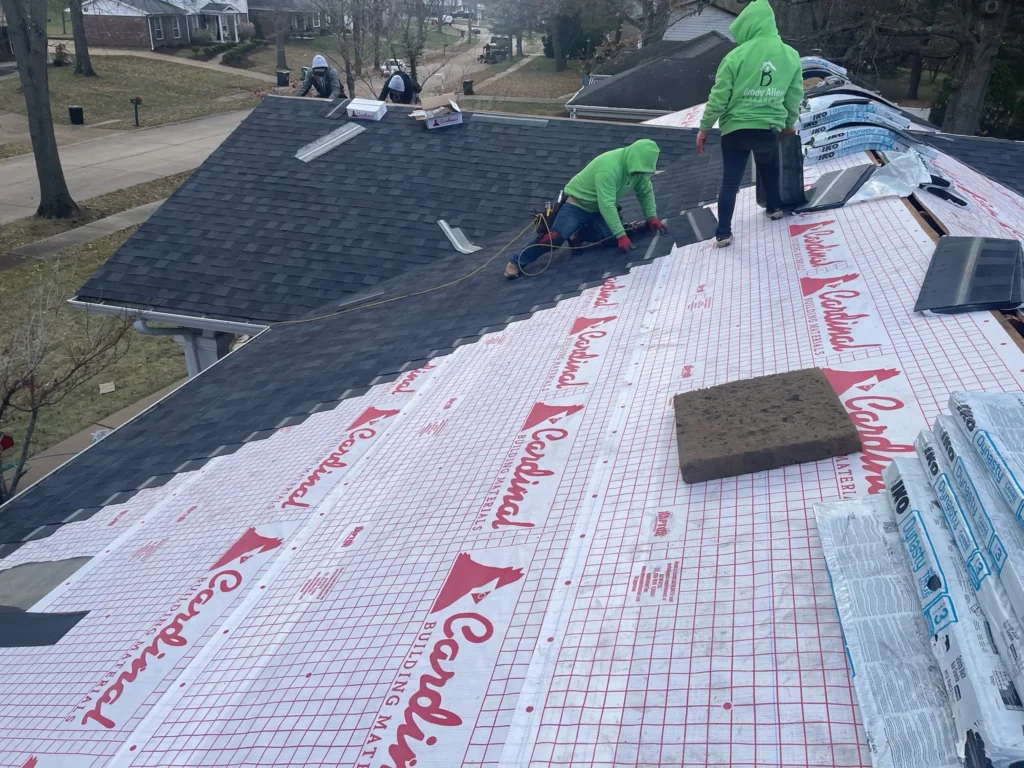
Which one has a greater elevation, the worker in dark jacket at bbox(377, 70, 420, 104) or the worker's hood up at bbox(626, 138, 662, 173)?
the worker's hood up at bbox(626, 138, 662, 173)

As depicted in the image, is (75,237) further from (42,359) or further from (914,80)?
(914,80)

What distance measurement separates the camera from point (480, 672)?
8.33 ft

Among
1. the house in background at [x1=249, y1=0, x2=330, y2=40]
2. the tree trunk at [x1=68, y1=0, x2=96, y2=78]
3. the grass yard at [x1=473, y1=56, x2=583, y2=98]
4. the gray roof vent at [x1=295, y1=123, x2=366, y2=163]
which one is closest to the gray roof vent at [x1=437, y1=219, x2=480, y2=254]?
the gray roof vent at [x1=295, y1=123, x2=366, y2=163]

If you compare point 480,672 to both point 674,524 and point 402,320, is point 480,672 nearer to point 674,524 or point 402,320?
point 674,524

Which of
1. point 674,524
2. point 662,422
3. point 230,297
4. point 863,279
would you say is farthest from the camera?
point 230,297

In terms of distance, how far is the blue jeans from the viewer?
22.4ft

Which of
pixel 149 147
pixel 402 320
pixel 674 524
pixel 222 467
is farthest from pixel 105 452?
pixel 149 147

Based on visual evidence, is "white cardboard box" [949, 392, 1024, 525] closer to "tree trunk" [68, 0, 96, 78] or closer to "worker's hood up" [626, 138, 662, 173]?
"worker's hood up" [626, 138, 662, 173]

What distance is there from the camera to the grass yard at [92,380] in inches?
431

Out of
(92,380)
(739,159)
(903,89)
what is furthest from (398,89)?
(903,89)

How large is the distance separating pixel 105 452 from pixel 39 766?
331cm

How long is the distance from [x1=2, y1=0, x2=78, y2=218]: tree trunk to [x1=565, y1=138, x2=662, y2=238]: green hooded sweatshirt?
1577cm

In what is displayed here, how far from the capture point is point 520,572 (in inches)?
116

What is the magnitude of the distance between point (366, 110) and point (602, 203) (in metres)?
5.10
